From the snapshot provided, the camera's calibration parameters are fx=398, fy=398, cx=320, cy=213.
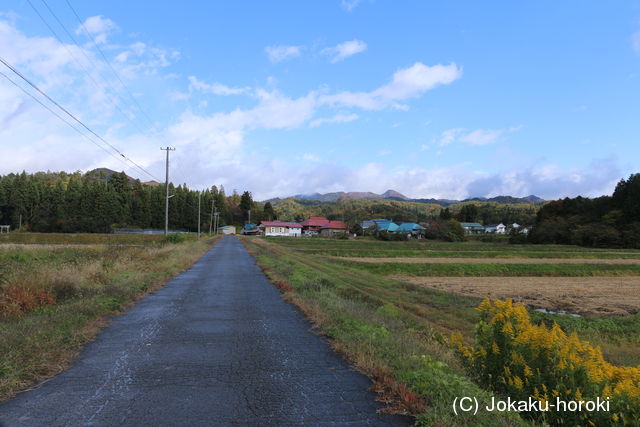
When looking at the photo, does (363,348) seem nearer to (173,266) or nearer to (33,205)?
(173,266)

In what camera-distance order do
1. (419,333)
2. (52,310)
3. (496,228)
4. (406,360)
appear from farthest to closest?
(496,228) < (419,333) < (52,310) < (406,360)

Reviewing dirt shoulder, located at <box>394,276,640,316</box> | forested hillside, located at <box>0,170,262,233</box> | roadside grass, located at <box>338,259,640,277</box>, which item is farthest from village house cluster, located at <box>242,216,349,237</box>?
dirt shoulder, located at <box>394,276,640,316</box>

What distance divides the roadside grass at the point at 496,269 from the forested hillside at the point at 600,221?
142 ft

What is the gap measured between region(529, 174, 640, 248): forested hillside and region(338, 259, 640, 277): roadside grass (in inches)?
1706

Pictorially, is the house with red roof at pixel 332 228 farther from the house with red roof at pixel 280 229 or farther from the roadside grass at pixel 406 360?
Result: the roadside grass at pixel 406 360

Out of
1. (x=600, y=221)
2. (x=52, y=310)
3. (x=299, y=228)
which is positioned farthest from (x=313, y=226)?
(x=52, y=310)

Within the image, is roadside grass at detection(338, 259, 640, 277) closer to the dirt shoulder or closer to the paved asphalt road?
the dirt shoulder

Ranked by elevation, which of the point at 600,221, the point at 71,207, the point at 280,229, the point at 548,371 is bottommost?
the point at 280,229

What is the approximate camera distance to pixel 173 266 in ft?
73.4

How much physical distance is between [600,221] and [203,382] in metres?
102

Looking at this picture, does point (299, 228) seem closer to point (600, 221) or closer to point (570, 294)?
point (600, 221)

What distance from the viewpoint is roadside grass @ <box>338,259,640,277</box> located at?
36719mm

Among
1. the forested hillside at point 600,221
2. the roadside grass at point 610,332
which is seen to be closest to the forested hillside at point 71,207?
the forested hillside at point 600,221

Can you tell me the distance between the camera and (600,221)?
86.0 m
